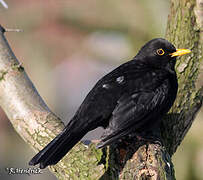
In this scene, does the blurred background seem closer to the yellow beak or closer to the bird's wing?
the yellow beak

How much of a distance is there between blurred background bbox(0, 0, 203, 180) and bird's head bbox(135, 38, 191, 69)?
117 inches

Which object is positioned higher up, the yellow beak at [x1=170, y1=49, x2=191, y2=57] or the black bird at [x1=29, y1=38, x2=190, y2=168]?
the yellow beak at [x1=170, y1=49, x2=191, y2=57]

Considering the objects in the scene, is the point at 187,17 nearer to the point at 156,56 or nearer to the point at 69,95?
the point at 156,56

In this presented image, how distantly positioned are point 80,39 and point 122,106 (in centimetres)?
851

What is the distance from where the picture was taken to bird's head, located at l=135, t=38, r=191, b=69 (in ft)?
15.7

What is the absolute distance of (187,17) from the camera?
197 inches

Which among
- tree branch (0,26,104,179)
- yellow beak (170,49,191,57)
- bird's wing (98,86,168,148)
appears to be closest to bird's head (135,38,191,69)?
yellow beak (170,49,191,57)

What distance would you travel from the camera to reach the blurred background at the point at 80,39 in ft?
25.4

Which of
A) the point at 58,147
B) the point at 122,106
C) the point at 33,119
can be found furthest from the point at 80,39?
the point at 58,147

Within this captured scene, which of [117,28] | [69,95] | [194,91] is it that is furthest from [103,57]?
[194,91]

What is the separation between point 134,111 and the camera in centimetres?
414

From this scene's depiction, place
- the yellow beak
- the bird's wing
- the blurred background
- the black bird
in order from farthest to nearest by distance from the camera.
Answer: the blurred background
the yellow beak
the bird's wing
the black bird

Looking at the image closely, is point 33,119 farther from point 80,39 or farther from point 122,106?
point 80,39

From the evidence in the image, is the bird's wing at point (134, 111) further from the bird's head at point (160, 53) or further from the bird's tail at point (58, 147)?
the bird's head at point (160, 53)
